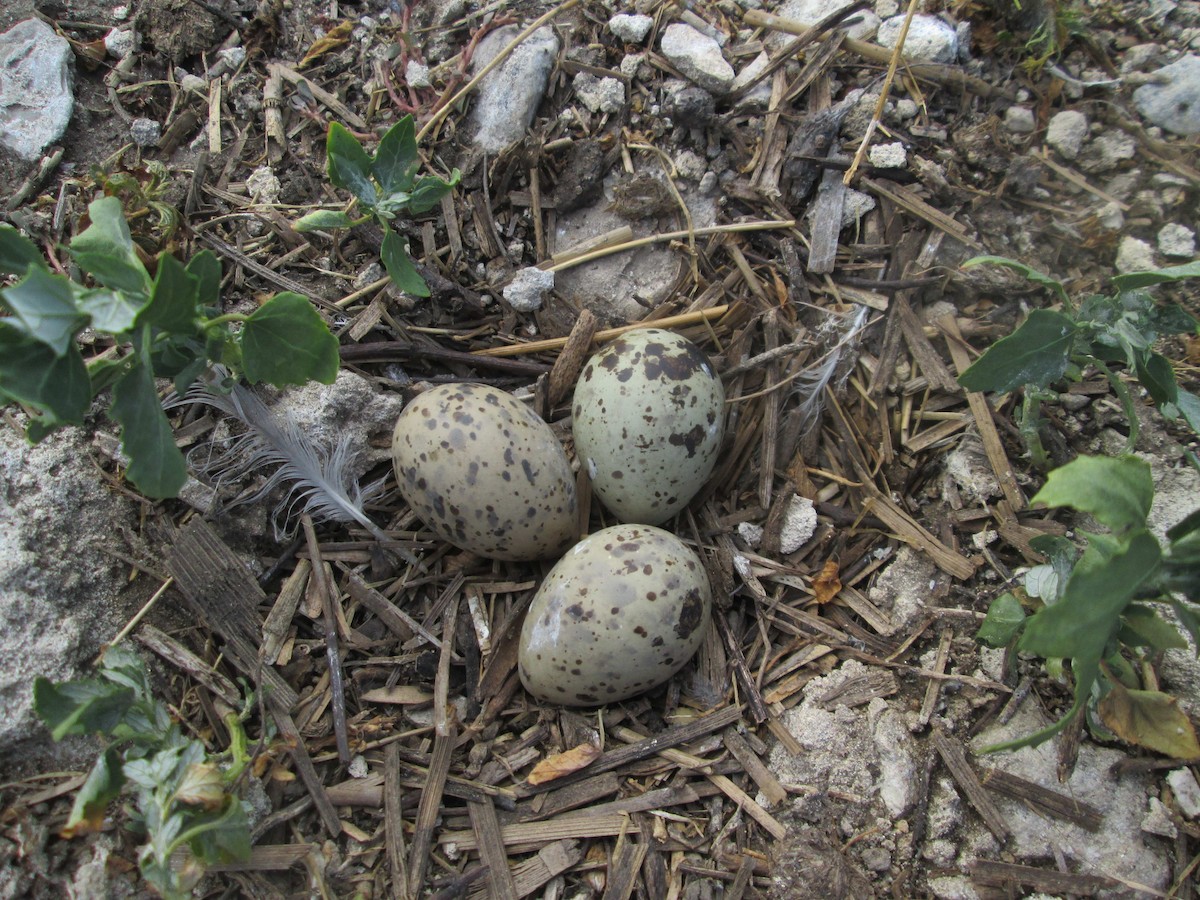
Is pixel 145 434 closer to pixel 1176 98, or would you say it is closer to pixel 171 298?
pixel 171 298

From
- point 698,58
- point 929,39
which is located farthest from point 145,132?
point 929,39

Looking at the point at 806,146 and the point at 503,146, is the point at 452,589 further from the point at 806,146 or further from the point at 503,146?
the point at 806,146

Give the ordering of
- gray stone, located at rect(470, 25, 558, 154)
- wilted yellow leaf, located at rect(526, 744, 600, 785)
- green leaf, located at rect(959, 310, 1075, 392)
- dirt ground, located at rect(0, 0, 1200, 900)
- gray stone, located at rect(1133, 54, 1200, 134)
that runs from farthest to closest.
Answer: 1. gray stone, located at rect(470, 25, 558, 154)
2. gray stone, located at rect(1133, 54, 1200, 134)
3. wilted yellow leaf, located at rect(526, 744, 600, 785)
4. dirt ground, located at rect(0, 0, 1200, 900)
5. green leaf, located at rect(959, 310, 1075, 392)

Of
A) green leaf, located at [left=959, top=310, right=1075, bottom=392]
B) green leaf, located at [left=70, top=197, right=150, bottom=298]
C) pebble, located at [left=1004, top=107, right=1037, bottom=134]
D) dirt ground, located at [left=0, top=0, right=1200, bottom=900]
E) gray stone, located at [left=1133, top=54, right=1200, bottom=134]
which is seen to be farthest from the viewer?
pebble, located at [left=1004, top=107, right=1037, bottom=134]

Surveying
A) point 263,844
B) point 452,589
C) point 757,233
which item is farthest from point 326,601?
point 757,233

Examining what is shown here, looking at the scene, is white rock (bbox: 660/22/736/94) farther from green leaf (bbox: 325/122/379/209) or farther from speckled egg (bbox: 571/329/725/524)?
green leaf (bbox: 325/122/379/209)

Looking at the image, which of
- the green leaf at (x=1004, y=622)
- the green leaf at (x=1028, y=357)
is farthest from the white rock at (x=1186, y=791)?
the green leaf at (x=1028, y=357)

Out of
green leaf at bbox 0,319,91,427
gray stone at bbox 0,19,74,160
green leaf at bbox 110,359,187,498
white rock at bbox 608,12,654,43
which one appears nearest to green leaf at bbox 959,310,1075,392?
white rock at bbox 608,12,654,43
